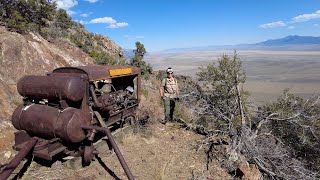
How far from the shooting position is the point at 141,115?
31.9ft

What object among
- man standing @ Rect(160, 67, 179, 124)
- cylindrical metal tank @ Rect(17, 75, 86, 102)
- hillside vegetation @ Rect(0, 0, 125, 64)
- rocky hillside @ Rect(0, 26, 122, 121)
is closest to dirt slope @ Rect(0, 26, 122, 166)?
rocky hillside @ Rect(0, 26, 122, 121)

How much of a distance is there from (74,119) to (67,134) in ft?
0.99

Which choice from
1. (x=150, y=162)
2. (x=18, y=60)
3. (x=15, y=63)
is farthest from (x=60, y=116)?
(x=18, y=60)

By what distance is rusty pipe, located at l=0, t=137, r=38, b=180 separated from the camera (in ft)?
15.3

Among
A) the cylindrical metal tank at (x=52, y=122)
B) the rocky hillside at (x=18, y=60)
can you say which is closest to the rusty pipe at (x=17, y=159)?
the cylindrical metal tank at (x=52, y=122)

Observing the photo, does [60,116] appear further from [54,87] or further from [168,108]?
[168,108]

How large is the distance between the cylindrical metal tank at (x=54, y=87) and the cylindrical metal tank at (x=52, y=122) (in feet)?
0.77

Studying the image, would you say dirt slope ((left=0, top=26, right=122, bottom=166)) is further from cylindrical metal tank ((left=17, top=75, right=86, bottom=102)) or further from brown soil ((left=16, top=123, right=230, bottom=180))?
cylindrical metal tank ((left=17, top=75, right=86, bottom=102))

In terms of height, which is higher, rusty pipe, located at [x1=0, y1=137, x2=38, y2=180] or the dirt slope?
the dirt slope

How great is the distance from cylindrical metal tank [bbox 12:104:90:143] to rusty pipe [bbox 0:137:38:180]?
0.92ft

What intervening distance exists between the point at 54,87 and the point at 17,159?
1442 mm

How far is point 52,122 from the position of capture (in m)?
5.57

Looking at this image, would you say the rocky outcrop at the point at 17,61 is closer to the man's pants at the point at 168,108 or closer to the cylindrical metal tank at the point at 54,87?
the cylindrical metal tank at the point at 54,87

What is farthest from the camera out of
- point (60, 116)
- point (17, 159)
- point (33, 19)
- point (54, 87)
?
point (33, 19)
